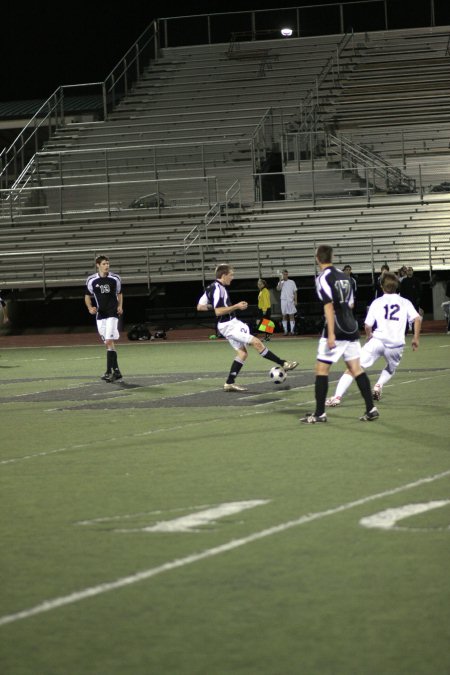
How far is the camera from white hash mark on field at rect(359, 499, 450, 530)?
746 centimetres

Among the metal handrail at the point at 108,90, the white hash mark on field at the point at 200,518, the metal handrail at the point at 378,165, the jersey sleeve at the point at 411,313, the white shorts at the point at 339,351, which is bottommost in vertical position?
the white hash mark on field at the point at 200,518

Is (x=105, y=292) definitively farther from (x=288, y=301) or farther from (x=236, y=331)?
(x=288, y=301)

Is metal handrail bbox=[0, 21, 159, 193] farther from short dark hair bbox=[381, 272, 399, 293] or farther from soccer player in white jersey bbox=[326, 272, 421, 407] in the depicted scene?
short dark hair bbox=[381, 272, 399, 293]

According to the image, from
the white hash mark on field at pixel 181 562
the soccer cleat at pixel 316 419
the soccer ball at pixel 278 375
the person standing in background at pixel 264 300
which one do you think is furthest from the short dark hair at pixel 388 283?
the person standing in background at pixel 264 300

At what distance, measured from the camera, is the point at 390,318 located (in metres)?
14.6

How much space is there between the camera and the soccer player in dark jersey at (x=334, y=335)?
12367 mm

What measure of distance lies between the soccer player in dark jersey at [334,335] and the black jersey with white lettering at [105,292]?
759 centimetres

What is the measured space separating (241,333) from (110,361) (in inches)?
121

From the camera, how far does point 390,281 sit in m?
14.0

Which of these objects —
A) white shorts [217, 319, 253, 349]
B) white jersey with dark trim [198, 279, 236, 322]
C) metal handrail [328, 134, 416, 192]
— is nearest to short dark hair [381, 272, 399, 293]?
white shorts [217, 319, 253, 349]

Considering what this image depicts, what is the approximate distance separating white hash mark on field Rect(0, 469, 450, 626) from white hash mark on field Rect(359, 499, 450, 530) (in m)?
0.31

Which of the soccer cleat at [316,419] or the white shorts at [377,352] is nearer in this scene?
the soccer cleat at [316,419]

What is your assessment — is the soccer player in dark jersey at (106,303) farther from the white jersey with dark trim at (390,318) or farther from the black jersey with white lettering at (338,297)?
the black jersey with white lettering at (338,297)

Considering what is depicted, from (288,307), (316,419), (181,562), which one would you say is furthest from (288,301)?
(181,562)
